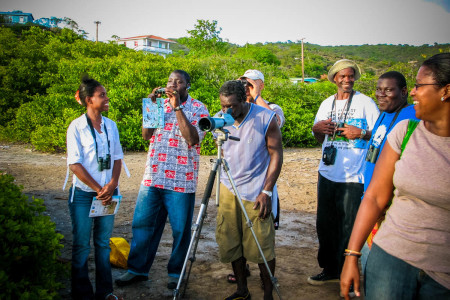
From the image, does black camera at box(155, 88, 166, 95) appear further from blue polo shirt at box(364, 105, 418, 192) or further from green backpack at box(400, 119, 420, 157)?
green backpack at box(400, 119, 420, 157)

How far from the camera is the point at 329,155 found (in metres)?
3.63

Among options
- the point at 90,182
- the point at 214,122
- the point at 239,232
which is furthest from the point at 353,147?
the point at 90,182

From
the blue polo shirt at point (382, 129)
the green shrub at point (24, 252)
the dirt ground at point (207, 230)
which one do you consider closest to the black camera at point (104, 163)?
the green shrub at point (24, 252)

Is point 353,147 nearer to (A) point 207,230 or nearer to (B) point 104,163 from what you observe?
(B) point 104,163

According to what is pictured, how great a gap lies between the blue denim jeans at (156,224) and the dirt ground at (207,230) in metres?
0.24

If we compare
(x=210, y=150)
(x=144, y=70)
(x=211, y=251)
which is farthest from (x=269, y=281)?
(x=144, y=70)

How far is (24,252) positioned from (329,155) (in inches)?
108

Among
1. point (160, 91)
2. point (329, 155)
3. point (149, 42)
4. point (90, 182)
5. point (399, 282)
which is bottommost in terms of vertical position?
point (399, 282)

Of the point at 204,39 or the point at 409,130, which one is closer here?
the point at 409,130

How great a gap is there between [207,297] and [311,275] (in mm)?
1275

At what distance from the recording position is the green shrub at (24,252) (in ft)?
7.48

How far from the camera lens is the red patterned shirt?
366 cm

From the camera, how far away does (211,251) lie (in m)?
4.72

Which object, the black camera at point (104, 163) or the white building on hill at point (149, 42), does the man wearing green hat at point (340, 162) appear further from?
the white building on hill at point (149, 42)
